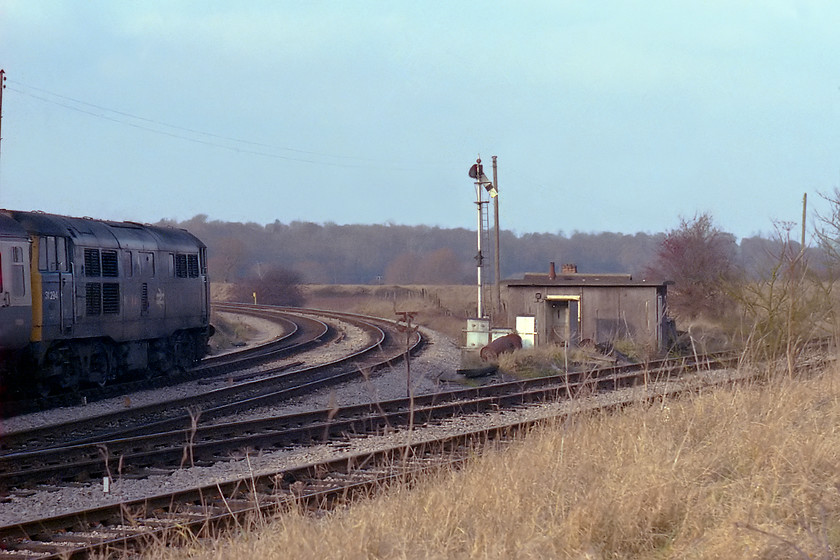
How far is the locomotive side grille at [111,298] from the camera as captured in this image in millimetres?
16828

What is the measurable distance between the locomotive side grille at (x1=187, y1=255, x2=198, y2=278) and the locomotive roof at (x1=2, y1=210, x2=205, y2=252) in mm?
208

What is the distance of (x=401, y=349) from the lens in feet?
85.5

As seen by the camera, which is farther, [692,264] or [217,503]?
[692,264]

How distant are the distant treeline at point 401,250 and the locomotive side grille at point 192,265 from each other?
79.1 metres

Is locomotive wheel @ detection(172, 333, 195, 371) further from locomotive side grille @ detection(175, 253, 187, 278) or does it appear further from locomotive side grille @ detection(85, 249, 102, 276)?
locomotive side grille @ detection(85, 249, 102, 276)

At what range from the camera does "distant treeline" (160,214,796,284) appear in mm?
108125

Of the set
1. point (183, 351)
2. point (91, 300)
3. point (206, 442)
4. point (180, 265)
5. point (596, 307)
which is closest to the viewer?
point (206, 442)

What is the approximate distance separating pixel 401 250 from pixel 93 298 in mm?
118031

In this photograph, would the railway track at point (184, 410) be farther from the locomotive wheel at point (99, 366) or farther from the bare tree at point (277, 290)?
the bare tree at point (277, 290)

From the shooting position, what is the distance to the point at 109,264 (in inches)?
674

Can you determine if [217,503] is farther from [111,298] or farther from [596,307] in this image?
[596,307]

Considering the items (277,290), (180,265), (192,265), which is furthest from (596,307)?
(277,290)

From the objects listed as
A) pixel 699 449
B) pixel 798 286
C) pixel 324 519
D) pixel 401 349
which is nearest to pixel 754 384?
pixel 798 286

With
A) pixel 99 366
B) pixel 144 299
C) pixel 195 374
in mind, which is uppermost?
pixel 144 299
